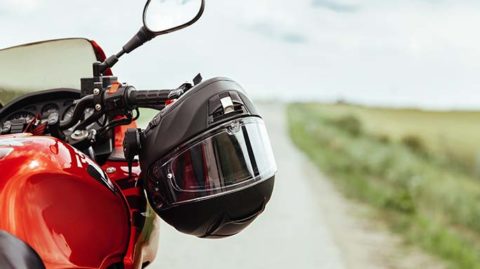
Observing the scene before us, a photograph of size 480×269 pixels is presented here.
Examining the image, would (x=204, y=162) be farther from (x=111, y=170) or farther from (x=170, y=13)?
(x=170, y=13)

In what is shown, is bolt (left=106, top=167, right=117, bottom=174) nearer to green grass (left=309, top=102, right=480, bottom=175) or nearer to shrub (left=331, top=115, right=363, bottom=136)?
green grass (left=309, top=102, right=480, bottom=175)

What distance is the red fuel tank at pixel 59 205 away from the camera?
6.17 feet

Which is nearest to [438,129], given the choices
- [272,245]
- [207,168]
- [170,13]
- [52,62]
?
[272,245]

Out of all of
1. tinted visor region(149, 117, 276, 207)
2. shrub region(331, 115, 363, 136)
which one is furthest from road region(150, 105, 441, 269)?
shrub region(331, 115, 363, 136)

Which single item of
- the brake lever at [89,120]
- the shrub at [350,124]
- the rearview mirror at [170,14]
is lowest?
the shrub at [350,124]

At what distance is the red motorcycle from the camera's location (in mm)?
1918

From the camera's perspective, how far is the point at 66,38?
298 cm

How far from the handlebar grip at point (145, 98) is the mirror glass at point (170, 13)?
0.92ft

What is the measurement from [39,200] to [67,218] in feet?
0.30

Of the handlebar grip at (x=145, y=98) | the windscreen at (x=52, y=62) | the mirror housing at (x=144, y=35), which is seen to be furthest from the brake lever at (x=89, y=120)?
the windscreen at (x=52, y=62)

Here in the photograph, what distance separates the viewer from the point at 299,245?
7469mm

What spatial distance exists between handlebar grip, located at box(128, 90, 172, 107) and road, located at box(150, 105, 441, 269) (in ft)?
13.6

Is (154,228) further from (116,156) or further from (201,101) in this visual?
(201,101)

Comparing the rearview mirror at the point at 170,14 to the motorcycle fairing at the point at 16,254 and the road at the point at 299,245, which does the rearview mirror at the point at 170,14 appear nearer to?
the motorcycle fairing at the point at 16,254
